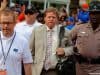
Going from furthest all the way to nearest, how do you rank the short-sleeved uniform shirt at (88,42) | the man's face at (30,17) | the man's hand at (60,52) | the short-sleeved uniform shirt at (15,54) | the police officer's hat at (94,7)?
the man's face at (30,17) → the man's hand at (60,52) → the police officer's hat at (94,7) → the short-sleeved uniform shirt at (88,42) → the short-sleeved uniform shirt at (15,54)

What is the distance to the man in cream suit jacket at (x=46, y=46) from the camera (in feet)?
27.9

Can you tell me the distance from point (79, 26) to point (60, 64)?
908 mm

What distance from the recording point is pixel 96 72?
7637 millimetres

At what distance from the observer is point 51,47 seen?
8.59 m

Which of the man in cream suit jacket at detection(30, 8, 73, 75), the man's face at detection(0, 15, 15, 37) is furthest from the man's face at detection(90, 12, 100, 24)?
the man's face at detection(0, 15, 15, 37)

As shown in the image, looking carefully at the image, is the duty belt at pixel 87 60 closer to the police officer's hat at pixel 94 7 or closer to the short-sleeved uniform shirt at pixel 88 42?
the short-sleeved uniform shirt at pixel 88 42

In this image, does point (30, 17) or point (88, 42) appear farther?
point (30, 17)

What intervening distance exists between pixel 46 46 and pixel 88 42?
1.24 metres

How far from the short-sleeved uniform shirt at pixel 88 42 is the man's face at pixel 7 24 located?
1207 mm

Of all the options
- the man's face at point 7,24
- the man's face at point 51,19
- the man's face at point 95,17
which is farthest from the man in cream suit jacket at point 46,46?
the man's face at point 7,24

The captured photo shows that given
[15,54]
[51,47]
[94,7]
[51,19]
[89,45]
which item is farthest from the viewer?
[51,19]

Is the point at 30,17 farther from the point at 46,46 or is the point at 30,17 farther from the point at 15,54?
the point at 15,54

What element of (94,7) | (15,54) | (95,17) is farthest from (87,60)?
(15,54)

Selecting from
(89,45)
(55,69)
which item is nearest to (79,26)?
(89,45)
